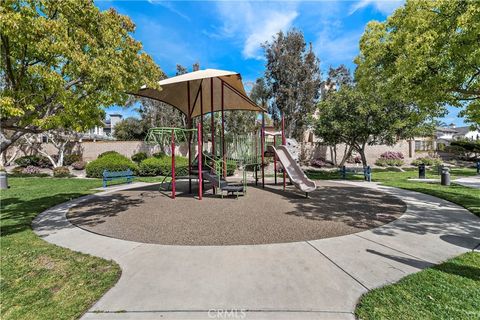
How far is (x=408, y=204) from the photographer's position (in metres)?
7.81

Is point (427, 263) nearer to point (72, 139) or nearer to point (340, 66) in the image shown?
point (72, 139)

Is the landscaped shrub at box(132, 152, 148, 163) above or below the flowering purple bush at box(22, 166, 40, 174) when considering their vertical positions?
above

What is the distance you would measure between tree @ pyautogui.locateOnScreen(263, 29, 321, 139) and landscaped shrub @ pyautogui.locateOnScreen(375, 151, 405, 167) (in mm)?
10427

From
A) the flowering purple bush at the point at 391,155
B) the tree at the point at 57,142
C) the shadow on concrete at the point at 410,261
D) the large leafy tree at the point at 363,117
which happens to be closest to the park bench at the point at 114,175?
the tree at the point at 57,142

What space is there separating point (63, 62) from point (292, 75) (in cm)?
2120

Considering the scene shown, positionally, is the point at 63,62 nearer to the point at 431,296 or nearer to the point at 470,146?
the point at 431,296

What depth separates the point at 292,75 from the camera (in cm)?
2338

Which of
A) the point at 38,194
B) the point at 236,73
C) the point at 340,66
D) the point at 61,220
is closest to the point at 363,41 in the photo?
the point at 236,73

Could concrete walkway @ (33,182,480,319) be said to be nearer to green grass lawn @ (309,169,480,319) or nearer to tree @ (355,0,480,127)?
green grass lawn @ (309,169,480,319)

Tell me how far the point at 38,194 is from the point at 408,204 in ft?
45.1

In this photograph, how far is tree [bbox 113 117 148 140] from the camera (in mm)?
31891

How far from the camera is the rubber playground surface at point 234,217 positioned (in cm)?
510

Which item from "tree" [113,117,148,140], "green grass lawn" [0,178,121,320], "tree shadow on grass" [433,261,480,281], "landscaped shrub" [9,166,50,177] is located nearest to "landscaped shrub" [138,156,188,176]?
"landscaped shrub" [9,166,50,177]

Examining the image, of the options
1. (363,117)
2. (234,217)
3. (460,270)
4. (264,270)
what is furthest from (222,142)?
(363,117)
